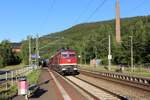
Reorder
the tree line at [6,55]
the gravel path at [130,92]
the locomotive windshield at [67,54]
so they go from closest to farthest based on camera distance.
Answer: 1. the gravel path at [130,92]
2. the locomotive windshield at [67,54]
3. the tree line at [6,55]

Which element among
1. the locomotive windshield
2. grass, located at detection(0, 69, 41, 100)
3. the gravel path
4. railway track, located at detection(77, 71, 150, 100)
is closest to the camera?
grass, located at detection(0, 69, 41, 100)

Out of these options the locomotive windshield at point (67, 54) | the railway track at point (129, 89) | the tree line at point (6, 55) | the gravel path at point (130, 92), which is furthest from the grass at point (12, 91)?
the tree line at point (6, 55)

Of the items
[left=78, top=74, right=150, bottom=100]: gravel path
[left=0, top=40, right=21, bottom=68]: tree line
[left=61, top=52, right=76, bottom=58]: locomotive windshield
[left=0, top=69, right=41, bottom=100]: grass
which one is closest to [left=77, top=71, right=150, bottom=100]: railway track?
[left=78, top=74, right=150, bottom=100]: gravel path

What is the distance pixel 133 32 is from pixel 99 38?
28799 mm

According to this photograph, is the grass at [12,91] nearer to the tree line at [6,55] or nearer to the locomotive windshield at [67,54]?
the locomotive windshield at [67,54]

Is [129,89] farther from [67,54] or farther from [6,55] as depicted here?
[6,55]

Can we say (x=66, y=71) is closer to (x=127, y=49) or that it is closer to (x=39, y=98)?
(x=39, y=98)

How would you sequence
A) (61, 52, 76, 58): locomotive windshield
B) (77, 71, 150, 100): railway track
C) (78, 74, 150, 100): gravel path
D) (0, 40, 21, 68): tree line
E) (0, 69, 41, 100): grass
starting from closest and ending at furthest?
(0, 69, 41, 100): grass → (78, 74, 150, 100): gravel path → (77, 71, 150, 100): railway track → (61, 52, 76, 58): locomotive windshield → (0, 40, 21, 68): tree line

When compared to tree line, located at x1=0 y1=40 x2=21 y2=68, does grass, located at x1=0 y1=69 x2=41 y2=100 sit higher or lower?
lower

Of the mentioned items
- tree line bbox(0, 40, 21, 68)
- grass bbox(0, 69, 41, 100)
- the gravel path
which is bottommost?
the gravel path

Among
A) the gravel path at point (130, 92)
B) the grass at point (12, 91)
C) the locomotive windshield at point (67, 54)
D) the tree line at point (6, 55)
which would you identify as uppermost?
the tree line at point (6, 55)

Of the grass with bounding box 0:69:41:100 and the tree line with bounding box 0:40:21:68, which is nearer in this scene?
the grass with bounding box 0:69:41:100

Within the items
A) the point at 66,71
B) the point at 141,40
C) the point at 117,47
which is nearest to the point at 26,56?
the point at 117,47

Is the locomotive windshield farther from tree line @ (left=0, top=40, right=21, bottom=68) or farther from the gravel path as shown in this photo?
tree line @ (left=0, top=40, right=21, bottom=68)
